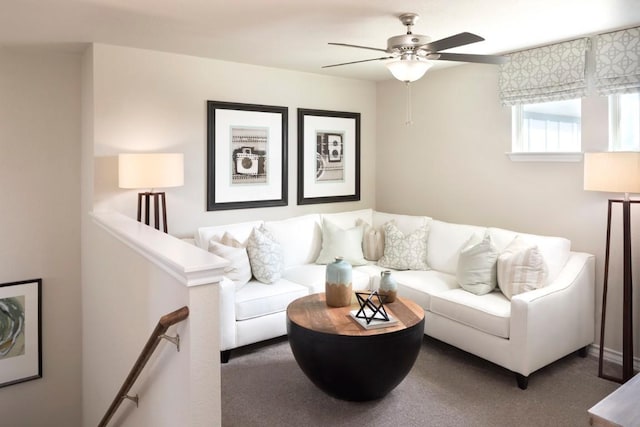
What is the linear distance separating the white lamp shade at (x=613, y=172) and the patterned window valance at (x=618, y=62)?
0.64 m

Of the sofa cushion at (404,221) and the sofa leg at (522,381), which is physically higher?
the sofa cushion at (404,221)

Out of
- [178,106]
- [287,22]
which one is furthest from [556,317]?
[178,106]

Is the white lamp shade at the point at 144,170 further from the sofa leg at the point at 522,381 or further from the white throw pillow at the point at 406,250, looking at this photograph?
the sofa leg at the point at 522,381

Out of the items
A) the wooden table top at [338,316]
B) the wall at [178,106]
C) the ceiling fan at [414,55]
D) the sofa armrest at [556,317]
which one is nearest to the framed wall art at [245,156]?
the wall at [178,106]

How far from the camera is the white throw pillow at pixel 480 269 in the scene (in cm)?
361

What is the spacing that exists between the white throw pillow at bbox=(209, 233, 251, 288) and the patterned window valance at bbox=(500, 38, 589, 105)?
2.78 meters

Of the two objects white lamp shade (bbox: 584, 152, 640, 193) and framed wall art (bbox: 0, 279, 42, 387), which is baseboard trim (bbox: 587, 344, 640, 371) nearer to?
white lamp shade (bbox: 584, 152, 640, 193)

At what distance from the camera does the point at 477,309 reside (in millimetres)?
3322

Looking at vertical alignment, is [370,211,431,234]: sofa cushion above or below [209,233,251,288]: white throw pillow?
above

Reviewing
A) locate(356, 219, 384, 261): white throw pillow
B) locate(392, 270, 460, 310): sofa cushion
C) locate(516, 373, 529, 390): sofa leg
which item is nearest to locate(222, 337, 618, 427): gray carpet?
locate(516, 373, 529, 390): sofa leg

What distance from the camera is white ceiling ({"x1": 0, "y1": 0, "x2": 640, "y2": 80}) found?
2.88 metres

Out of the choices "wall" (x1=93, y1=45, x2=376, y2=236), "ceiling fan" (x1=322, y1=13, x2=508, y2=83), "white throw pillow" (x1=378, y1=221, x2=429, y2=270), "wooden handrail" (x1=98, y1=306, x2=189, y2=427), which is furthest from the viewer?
"white throw pillow" (x1=378, y1=221, x2=429, y2=270)

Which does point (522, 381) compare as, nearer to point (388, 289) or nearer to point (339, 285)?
point (388, 289)

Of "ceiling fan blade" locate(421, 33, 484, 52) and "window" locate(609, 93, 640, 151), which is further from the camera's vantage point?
"window" locate(609, 93, 640, 151)
